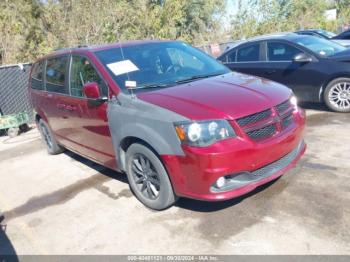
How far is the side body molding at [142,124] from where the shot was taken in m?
3.38

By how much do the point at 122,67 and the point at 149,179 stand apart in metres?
1.33

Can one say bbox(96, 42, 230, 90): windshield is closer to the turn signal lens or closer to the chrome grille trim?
the turn signal lens

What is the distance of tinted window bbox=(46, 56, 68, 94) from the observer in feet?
16.8

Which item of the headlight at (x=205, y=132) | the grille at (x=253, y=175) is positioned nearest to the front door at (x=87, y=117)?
the headlight at (x=205, y=132)

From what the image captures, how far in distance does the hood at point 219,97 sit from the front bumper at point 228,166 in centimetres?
30

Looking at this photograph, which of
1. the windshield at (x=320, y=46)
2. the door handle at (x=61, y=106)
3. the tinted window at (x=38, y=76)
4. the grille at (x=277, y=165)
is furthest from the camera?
the windshield at (x=320, y=46)

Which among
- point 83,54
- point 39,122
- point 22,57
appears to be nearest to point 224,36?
point 22,57

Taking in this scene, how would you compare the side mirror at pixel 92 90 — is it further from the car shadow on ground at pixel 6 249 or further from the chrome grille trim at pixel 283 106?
the chrome grille trim at pixel 283 106

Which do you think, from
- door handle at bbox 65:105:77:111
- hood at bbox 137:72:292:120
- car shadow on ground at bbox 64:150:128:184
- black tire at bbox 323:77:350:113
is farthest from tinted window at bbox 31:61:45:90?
black tire at bbox 323:77:350:113

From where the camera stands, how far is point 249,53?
7.93 metres

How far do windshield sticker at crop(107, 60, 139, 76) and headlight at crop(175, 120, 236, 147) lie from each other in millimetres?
1242

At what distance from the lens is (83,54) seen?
4602mm

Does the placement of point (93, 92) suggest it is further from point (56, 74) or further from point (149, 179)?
point (56, 74)

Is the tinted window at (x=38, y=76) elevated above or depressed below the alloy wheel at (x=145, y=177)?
above
